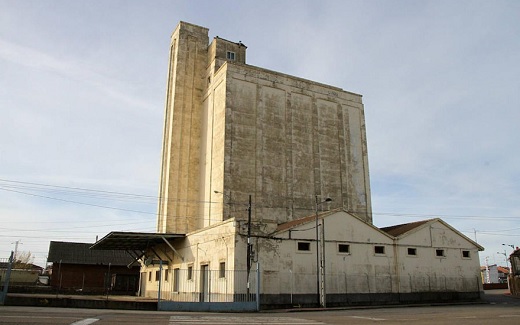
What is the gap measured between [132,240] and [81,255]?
18.9 metres

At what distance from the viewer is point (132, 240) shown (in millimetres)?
39812

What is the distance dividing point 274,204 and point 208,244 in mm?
11416

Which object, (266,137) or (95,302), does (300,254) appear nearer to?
(95,302)

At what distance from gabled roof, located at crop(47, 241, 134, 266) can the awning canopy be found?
11974mm

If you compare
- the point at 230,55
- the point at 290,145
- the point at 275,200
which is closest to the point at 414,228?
the point at 275,200

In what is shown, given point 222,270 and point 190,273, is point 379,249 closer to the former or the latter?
point 222,270

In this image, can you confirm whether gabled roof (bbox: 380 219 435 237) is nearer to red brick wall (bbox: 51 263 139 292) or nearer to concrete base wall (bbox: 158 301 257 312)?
concrete base wall (bbox: 158 301 257 312)

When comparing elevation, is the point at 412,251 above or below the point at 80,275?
above

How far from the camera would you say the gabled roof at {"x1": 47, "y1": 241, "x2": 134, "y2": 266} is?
5359cm

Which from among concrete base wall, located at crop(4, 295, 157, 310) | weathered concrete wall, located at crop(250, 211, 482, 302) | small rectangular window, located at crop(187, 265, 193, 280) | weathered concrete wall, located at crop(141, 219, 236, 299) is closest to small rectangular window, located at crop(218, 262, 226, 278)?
weathered concrete wall, located at crop(141, 219, 236, 299)

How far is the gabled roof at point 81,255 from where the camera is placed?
5359cm

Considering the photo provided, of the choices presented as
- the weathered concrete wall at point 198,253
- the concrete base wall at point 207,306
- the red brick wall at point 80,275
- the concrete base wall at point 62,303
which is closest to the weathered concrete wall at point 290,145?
the weathered concrete wall at point 198,253

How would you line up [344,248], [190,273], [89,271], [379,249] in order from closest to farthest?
[344,248] < [379,249] < [190,273] < [89,271]

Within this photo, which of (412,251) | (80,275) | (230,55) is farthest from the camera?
(80,275)
